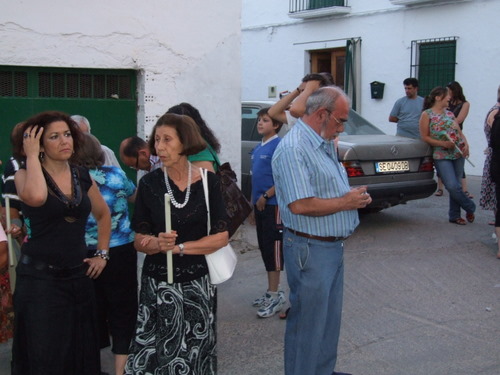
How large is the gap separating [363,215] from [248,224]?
1.94 m

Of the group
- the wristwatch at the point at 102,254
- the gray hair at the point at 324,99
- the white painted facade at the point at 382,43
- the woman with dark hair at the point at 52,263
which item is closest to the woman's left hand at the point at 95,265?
the wristwatch at the point at 102,254

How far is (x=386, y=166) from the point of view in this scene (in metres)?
8.33

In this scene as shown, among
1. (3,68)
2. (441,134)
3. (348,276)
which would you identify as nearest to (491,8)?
(441,134)

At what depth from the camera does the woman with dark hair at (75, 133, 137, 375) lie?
14.1 feet

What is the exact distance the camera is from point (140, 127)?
7316 mm

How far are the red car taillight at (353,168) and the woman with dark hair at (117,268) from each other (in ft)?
13.2

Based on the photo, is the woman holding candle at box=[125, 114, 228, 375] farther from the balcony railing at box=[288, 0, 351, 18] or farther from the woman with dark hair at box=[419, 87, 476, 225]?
the balcony railing at box=[288, 0, 351, 18]

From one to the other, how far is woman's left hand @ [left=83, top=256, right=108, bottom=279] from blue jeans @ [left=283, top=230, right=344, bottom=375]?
1110 millimetres

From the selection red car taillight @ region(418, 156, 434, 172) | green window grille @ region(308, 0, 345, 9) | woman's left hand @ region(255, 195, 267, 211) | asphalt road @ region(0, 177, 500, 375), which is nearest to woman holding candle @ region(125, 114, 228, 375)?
asphalt road @ region(0, 177, 500, 375)

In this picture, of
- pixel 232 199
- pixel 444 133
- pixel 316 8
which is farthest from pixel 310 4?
pixel 232 199

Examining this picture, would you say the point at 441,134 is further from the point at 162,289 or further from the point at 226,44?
the point at 162,289

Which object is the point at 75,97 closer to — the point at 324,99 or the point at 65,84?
the point at 65,84

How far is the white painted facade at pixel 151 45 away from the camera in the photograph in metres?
6.55

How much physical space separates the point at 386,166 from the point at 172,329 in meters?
5.24
